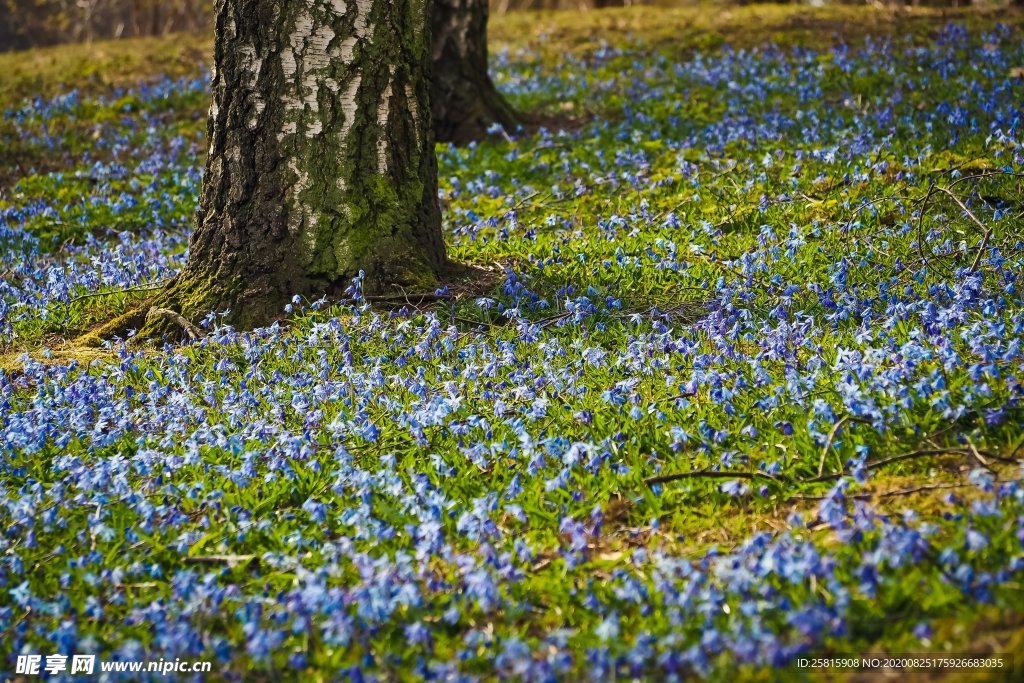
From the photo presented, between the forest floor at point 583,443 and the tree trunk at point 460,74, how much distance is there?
77.8 inches

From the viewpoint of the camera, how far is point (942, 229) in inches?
201

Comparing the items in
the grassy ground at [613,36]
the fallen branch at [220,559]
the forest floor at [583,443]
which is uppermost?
the grassy ground at [613,36]

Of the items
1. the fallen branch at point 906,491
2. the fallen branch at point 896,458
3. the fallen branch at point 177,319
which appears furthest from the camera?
the fallen branch at point 177,319

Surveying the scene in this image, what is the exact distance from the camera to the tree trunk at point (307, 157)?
16.8ft

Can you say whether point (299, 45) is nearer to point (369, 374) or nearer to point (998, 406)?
point (369, 374)

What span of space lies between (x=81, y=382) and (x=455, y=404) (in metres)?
1.93

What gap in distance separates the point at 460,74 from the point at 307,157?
4.09m

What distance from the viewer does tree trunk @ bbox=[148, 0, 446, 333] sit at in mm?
5109

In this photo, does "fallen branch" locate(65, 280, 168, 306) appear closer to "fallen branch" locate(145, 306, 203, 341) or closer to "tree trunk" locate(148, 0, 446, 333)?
"fallen branch" locate(145, 306, 203, 341)

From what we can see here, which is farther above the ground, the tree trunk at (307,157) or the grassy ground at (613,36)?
the grassy ground at (613,36)

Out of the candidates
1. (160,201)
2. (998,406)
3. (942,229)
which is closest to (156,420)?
(998,406)

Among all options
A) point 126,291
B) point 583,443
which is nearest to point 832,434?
point 583,443

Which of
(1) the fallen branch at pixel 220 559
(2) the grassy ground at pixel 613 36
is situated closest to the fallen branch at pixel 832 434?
(1) the fallen branch at pixel 220 559

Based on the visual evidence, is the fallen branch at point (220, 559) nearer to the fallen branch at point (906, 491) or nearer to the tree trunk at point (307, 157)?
the fallen branch at point (906, 491)
